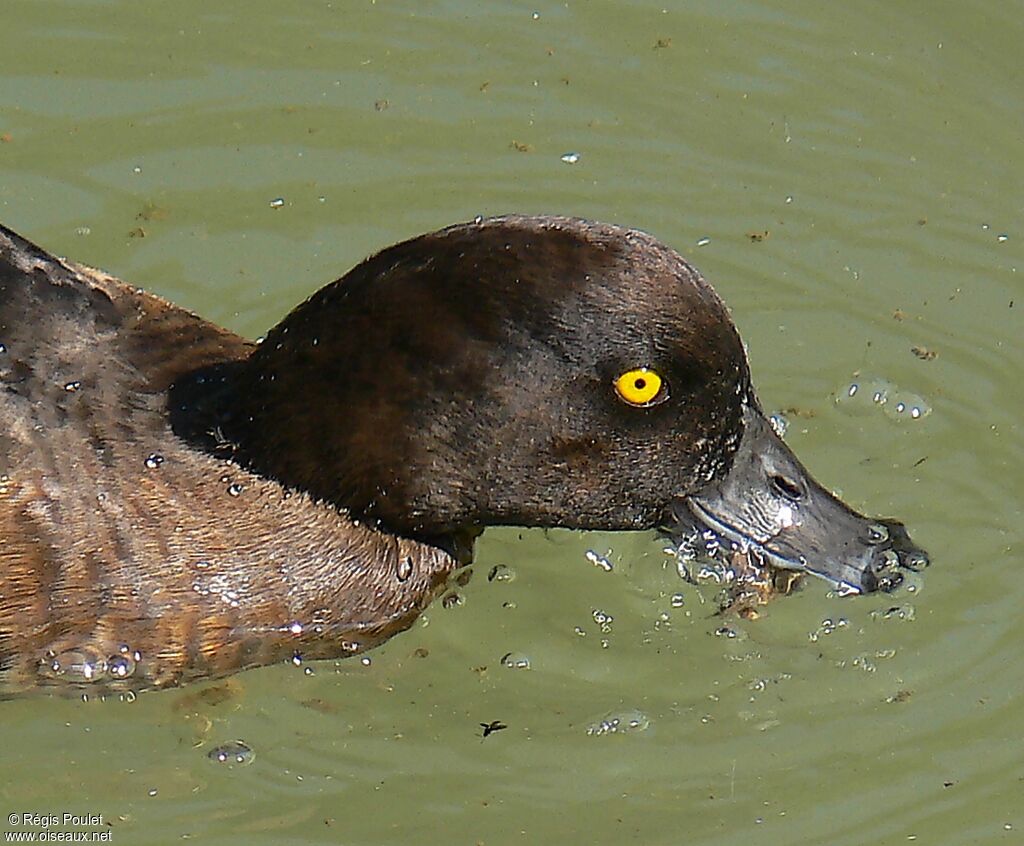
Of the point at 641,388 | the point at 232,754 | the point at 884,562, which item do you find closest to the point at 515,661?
the point at 232,754

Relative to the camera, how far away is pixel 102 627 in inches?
199

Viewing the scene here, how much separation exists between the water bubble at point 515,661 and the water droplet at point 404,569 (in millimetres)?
424

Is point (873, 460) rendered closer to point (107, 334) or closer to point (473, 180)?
point (473, 180)

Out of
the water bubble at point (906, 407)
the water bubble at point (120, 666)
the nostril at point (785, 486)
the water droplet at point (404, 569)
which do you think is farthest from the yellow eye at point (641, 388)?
the water bubble at point (906, 407)

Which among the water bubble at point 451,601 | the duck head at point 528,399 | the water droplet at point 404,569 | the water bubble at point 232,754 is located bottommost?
the water bubble at point 232,754

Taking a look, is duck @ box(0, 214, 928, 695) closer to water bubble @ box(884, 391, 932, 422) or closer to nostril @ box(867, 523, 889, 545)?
nostril @ box(867, 523, 889, 545)

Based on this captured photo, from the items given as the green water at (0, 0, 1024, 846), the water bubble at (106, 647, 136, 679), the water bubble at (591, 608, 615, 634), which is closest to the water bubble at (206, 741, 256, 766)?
the green water at (0, 0, 1024, 846)

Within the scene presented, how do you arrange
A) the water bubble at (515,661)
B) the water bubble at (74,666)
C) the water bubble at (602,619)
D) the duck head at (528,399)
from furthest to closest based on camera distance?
1. the water bubble at (602,619)
2. the water bubble at (515,661)
3. the water bubble at (74,666)
4. the duck head at (528,399)

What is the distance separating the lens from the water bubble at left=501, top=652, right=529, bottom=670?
570 cm

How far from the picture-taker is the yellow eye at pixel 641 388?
476cm

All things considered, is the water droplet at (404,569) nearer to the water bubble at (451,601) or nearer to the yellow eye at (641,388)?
the water bubble at (451,601)

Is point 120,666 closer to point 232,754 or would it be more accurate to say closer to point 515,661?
point 232,754

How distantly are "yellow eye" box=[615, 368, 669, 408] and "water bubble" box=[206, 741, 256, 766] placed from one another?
1.54 meters

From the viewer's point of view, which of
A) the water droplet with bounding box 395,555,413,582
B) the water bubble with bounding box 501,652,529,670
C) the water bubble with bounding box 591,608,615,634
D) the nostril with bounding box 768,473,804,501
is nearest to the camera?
the nostril with bounding box 768,473,804,501
